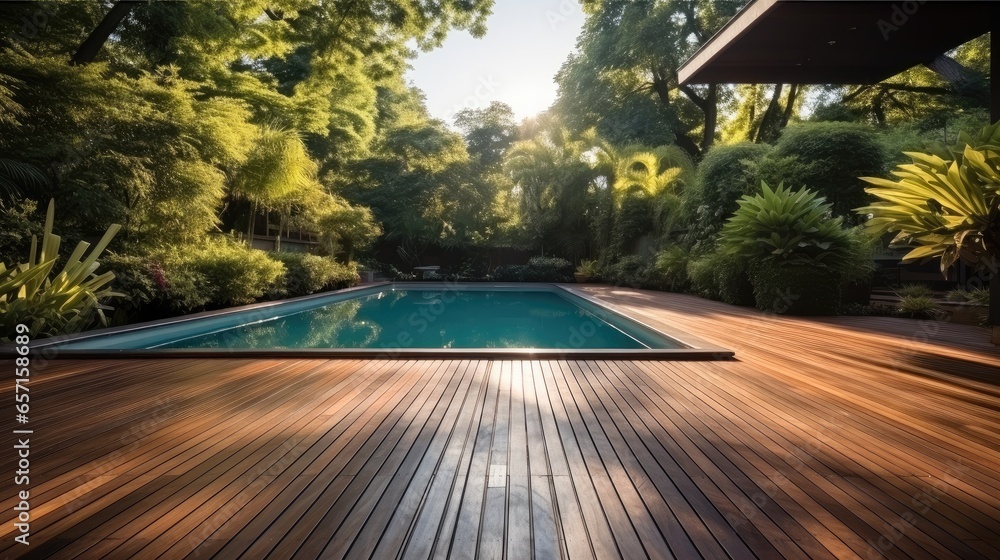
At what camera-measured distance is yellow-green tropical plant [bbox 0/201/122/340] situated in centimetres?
381

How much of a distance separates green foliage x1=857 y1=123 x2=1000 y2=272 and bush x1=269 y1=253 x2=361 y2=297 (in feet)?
28.5

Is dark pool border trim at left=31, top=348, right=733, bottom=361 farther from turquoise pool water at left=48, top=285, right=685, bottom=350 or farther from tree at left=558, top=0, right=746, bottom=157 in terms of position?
tree at left=558, top=0, right=746, bottom=157

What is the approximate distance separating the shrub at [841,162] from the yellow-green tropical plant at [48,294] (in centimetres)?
964

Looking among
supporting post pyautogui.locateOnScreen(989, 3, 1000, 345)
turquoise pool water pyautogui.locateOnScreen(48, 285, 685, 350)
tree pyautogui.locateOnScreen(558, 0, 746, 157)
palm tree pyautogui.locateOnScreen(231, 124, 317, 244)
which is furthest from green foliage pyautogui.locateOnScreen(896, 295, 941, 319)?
tree pyautogui.locateOnScreen(558, 0, 746, 157)

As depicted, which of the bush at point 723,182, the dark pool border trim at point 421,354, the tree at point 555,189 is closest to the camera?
the dark pool border trim at point 421,354

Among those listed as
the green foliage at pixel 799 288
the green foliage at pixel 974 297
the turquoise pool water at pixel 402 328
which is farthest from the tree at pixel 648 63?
the green foliage at pixel 974 297

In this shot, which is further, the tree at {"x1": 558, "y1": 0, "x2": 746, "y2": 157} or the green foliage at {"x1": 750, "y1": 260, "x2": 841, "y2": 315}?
the tree at {"x1": 558, "y1": 0, "x2": 746, "y2": 157}

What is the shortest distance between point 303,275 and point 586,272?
7922mm

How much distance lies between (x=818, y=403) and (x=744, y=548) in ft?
5.08

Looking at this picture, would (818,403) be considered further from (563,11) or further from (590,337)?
(563,11)

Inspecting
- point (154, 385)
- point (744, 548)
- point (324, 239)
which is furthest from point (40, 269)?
point (324, 239)

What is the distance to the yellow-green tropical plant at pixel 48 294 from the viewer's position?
12.5 ft

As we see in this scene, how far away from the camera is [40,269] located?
388 cm

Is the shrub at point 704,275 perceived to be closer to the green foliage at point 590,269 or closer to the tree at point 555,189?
the green foliage at point 590,269
